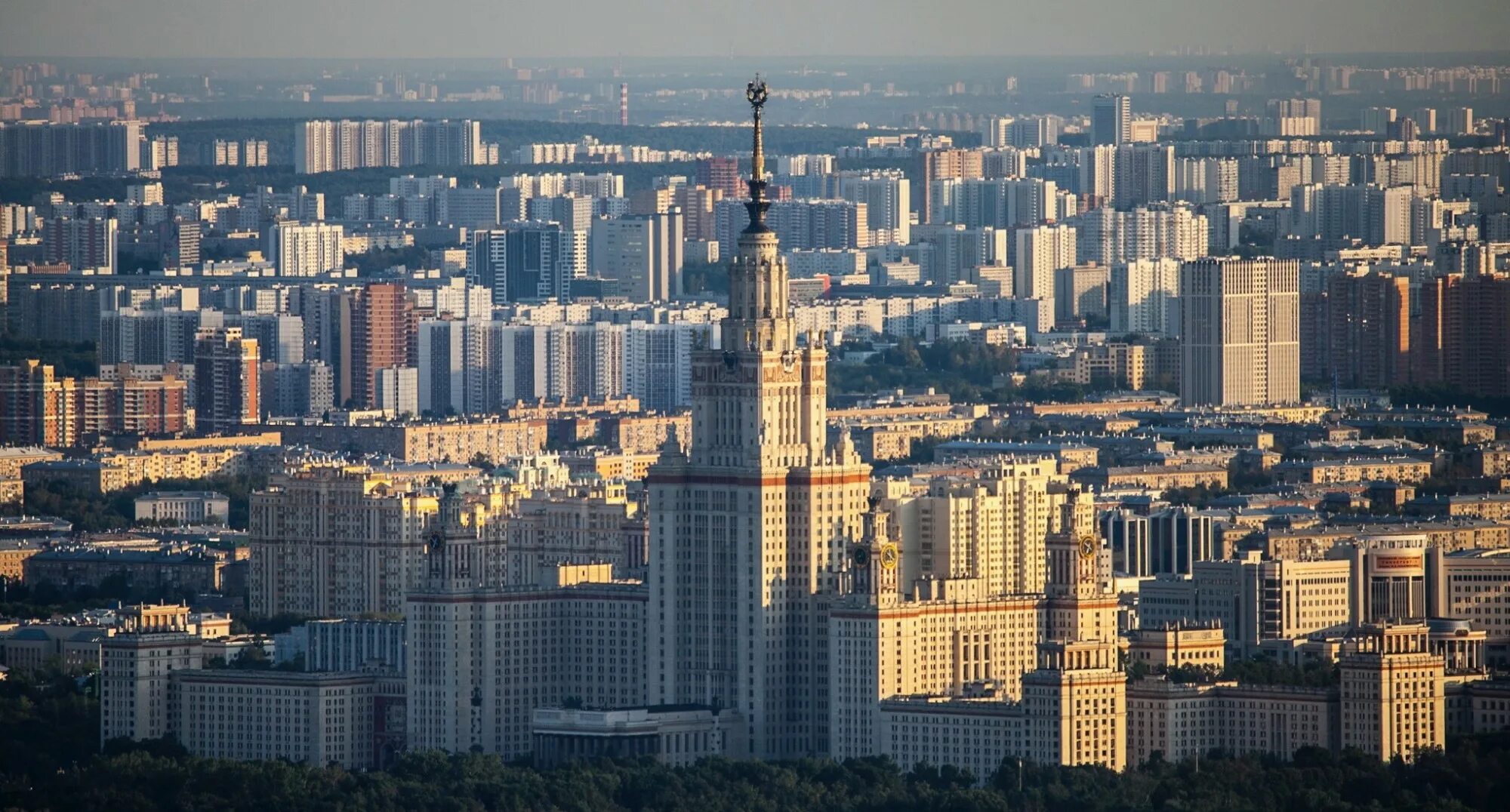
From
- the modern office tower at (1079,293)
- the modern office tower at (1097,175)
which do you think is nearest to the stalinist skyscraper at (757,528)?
the modern office tower at (1079,293)

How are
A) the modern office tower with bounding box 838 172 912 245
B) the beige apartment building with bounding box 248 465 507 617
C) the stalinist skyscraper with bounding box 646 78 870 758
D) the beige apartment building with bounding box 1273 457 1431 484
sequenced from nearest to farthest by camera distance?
the stalinist skyscraper with bounding box 646 78 870 758 → the beige apartment building with bounding box 248 465 507 617 → the beige apartment building with bounding box 1273 457 1431 484 → the modern office tower with bounding box 838 172 912 245

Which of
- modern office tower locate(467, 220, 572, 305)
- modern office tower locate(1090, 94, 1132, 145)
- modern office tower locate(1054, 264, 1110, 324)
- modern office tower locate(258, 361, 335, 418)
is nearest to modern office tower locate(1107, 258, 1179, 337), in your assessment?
modern office tower locate(1054, 264, 1110, 324)

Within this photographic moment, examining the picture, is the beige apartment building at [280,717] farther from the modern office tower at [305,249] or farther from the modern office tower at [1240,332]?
the modern office tower at [305,249]

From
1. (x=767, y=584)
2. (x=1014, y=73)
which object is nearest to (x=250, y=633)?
(x=767, y=584)

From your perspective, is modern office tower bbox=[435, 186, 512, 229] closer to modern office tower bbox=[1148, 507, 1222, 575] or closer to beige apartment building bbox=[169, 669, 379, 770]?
modern office tower bbox=[1148, 507, 1222, 575]

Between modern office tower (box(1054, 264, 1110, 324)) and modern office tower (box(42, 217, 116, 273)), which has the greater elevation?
modern office tower (box(42, 217, 116, 273))

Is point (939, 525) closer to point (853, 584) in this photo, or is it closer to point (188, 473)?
point (853, 584)
